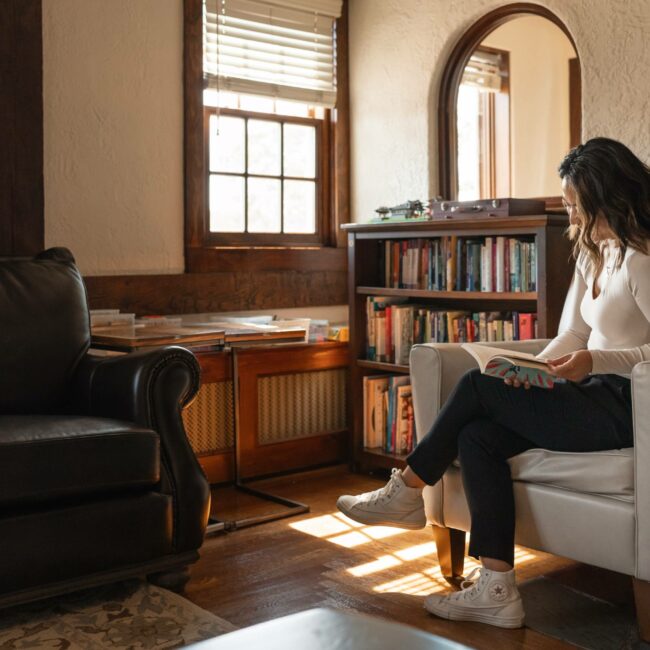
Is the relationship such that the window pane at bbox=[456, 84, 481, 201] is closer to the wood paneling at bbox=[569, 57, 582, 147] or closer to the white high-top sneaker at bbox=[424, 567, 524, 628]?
the wood paneling at bbox=[569, 57, 582, 147]

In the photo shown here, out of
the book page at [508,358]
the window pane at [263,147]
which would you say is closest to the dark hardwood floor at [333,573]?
the book page at [508,358]

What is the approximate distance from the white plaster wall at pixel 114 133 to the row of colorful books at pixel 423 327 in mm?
914

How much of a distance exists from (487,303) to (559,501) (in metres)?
1.69

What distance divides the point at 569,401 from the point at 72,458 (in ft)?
4.20

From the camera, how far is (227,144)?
4.26 metres

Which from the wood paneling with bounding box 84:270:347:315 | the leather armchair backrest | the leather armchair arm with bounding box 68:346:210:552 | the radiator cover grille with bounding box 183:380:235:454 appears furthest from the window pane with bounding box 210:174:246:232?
the leather armchair arm with bounding box 68:346:210:552

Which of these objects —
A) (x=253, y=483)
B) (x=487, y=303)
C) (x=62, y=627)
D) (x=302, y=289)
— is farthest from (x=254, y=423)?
(x=62, y=627)

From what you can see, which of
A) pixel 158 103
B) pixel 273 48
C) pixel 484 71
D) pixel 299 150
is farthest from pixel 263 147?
pixel 484 71

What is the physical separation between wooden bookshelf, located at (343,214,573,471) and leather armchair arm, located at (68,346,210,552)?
1.28m

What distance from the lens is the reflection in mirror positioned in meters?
3.78

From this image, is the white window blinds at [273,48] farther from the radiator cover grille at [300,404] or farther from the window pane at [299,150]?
the radiator cover grille at [300,404]

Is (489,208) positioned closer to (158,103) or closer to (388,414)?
(388,414)

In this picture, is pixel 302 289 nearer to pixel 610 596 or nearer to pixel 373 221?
pixel 373 221

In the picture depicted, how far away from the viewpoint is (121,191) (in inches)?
154
